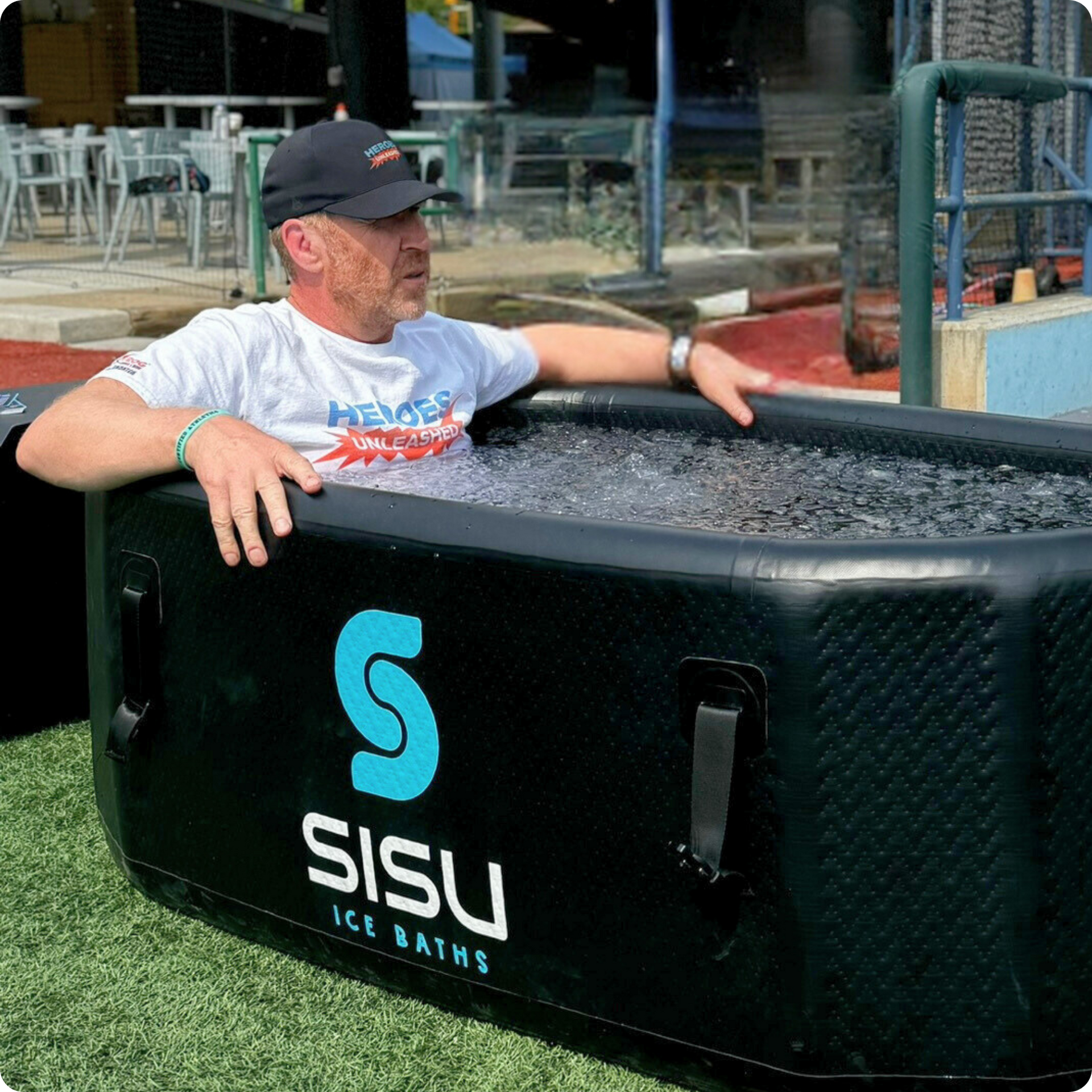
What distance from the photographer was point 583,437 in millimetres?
2936

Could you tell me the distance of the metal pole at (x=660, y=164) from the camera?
9.95 meters

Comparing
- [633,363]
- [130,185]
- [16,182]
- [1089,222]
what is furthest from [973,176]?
[16,182]

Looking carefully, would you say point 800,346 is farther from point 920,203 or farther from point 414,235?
point 414,235

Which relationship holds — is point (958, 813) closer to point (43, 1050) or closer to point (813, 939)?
point (813, 939)

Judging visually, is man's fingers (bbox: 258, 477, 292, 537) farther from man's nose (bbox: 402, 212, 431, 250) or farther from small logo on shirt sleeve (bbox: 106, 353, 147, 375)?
man's nose (bbox: 402, 212, 431, 250)

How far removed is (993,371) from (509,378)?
245 centimetres

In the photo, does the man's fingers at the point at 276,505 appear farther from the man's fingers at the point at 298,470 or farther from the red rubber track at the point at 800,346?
the red rubber track at the point at 800,346

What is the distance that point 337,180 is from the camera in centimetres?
245

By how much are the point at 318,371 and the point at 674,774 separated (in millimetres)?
1154

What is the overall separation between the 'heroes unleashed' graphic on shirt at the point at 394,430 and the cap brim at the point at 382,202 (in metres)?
0.32

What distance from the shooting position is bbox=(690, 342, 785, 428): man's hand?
2.73 meters

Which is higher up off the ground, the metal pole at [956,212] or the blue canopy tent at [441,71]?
the blue canopy tent at [441,71]

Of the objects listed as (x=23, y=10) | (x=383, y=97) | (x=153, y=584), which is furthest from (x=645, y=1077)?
(x=23, y=10)

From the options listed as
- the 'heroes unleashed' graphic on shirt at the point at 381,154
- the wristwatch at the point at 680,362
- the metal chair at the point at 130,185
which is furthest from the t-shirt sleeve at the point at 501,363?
the metal chair at the point at 130,185
